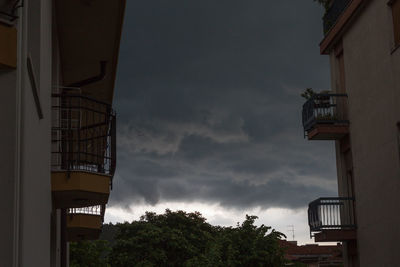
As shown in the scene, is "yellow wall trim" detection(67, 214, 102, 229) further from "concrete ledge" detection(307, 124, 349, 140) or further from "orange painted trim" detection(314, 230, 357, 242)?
"concrete ledge" detection(307, 124, 349, 140)

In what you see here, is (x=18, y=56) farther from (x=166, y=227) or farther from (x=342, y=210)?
(x=166, y=227)

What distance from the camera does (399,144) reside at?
17.4 m

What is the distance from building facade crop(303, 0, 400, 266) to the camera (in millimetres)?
17875

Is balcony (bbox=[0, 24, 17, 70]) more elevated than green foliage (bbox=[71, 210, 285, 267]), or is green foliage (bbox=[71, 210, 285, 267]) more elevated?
green foliage (bbox=[71, 210, 285, 267])

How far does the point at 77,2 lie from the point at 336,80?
44.2 ft

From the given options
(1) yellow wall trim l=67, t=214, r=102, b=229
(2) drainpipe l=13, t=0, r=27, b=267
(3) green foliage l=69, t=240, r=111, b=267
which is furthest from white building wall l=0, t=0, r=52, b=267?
(3) green foliage l=69, t=240, r=111, b=267

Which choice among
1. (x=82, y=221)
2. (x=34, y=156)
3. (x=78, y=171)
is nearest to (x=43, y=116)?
(x=34, y=156)

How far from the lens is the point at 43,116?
7.83 meters

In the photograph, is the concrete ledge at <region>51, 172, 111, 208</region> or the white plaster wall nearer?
the white plaster wall

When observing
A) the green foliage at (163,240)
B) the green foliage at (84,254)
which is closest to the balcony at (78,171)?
the green foliage at (84,254)

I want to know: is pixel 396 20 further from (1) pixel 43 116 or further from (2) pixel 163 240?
(2) pixel 163 240

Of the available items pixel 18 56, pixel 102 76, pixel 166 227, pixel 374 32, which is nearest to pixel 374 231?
pixel 374 32

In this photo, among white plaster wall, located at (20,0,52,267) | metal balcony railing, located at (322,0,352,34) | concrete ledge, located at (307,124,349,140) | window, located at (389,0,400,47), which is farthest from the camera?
metal balcony railing, located at (322,0,352,34)

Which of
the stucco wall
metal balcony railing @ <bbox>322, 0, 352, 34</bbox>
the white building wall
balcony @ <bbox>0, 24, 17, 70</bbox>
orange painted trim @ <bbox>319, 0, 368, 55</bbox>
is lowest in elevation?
the white building wall
